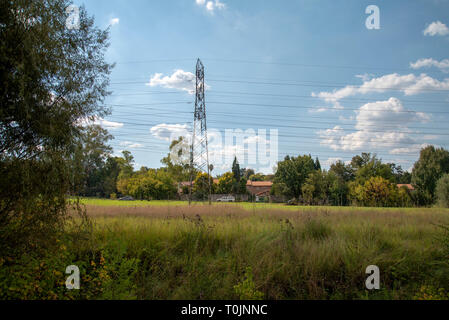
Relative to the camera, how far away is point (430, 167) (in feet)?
186

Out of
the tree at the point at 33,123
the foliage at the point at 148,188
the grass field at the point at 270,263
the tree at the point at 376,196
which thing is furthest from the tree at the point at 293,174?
the tree at the point at 33,123

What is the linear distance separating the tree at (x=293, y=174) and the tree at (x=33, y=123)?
57162 mm

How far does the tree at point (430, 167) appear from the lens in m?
55.4

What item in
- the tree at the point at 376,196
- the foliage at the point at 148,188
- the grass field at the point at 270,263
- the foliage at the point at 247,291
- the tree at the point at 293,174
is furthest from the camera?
the tree at the point at 293,174

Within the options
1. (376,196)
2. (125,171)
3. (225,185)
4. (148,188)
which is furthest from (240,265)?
(225,185)

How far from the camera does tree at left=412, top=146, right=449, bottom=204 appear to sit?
55.4 m

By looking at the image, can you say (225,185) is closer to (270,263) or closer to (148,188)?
(148,188)

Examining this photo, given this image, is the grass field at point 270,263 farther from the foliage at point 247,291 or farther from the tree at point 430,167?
the tree at point 430,167

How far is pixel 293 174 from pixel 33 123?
58736mm

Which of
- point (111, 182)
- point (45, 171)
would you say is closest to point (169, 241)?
point (45, 171)

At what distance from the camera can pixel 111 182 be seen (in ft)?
188
